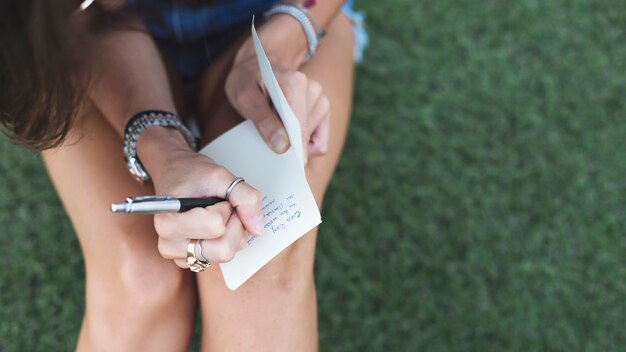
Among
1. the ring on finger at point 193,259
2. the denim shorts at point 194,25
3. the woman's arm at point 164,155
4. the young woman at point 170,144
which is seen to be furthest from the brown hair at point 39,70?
the denim shorts at point 194,25

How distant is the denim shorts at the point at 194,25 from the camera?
1192 mm

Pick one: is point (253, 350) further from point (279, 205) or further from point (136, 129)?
point (136, 129)

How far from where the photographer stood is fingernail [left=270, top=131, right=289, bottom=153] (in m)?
0.95

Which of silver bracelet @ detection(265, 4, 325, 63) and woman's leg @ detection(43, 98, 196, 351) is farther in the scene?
silver bracelet @ detection(265, 4, 325, 63)

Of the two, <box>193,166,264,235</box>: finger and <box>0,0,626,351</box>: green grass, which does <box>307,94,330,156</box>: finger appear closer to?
<box>193,166,264,235</box>: finger

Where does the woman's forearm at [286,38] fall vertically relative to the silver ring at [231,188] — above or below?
below

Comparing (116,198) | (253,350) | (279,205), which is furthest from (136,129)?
(253,350)

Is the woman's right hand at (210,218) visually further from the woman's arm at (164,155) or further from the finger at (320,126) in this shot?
the finger at (320,126)

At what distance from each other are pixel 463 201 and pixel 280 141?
2.69 feet

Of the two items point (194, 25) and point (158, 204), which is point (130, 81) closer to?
point (194, 25)

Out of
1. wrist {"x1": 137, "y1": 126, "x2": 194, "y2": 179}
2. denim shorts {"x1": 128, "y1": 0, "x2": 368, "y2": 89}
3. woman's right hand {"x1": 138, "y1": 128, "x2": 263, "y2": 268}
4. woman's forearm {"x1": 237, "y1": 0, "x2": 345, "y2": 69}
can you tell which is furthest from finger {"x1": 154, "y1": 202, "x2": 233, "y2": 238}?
denim shorts {"x1": 128, "y1": 0, "x2": 368, "y2": 89}

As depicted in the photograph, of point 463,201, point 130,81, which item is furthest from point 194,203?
point 463,201

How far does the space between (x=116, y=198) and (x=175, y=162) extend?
0.18 m

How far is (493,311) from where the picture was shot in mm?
1513
